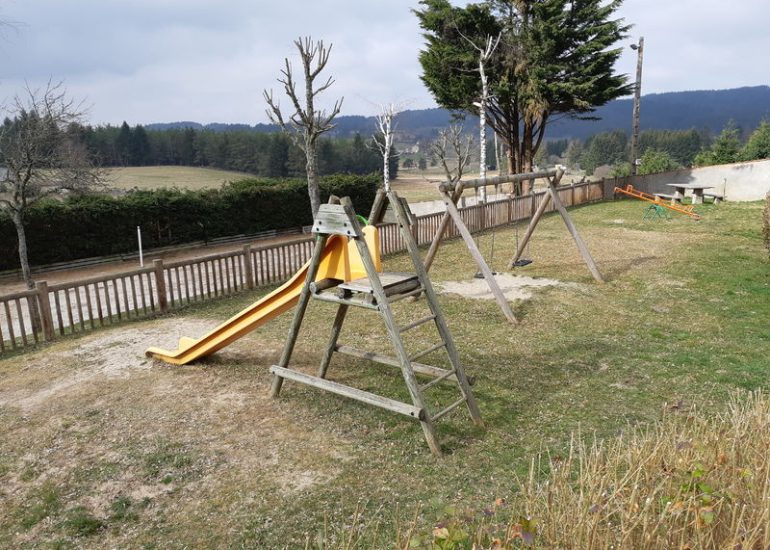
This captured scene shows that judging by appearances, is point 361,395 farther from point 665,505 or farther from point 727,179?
point 727,179

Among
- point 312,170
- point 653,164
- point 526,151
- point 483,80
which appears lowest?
point 653,164

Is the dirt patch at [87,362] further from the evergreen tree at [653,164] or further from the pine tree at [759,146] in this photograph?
the pine tree at [759,146]

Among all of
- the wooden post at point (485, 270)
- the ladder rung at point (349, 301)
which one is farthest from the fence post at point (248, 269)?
the ladder rung at point (349, 301)

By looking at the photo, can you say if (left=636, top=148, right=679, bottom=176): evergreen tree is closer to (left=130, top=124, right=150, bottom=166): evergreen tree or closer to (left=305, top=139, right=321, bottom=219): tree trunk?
(left=305, top=139, right=321, bottom=219): tree trunk

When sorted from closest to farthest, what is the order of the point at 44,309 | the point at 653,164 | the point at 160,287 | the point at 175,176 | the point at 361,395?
the point at 361,395 → the point at 44,309 → the point at 160,287 → the point at 653,164 → the point at 175,176

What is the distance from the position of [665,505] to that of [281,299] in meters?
4.49

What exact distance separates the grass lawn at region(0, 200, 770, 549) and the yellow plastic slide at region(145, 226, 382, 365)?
25cm

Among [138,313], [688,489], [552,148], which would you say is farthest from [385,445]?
[552,148]

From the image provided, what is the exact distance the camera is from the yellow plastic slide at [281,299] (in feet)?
17.9

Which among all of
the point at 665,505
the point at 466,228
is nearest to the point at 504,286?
the point at 466,228

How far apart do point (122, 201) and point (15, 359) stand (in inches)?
489

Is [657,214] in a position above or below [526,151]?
below

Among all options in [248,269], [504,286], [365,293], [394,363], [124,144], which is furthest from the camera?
[124,144]

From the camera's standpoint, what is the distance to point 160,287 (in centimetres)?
1009
